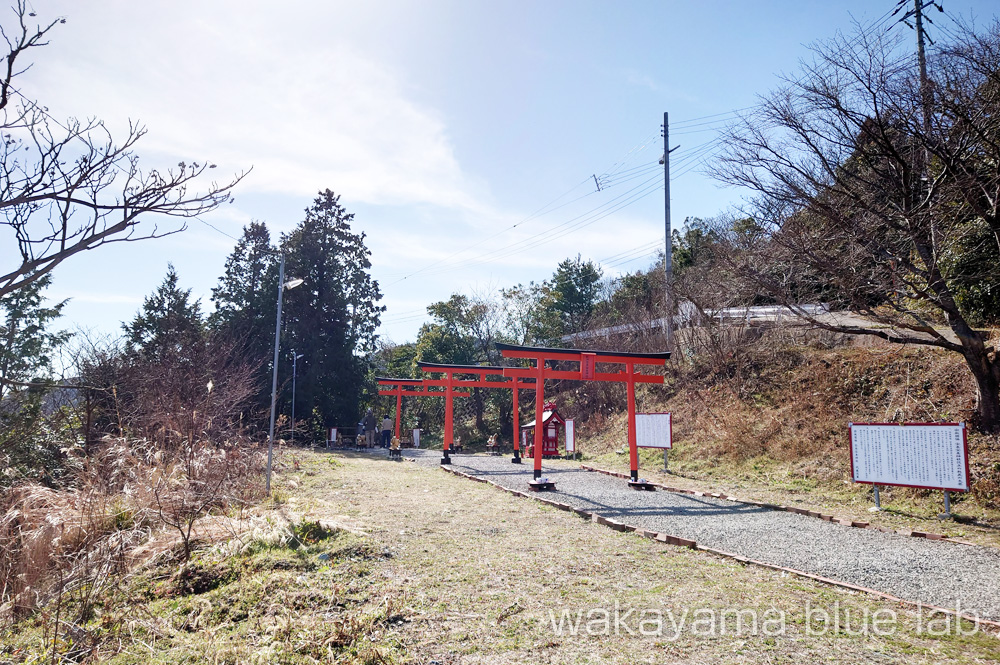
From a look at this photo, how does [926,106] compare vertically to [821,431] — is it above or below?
above

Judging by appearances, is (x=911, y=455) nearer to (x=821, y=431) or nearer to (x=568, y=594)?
(x=821, y=431)

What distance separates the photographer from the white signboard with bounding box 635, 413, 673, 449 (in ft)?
40.5

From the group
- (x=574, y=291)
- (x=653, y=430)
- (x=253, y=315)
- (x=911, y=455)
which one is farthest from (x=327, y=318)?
(x=911, y=455)

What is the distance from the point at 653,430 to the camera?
12750 mm

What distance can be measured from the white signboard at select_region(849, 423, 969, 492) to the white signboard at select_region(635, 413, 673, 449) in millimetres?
4204

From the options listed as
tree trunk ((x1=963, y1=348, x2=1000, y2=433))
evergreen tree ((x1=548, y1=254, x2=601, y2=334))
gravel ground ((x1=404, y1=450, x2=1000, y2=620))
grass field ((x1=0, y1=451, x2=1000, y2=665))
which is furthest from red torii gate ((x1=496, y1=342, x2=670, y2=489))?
evergreen tree ((x1=548, y1=254, x2=601, y2=334))

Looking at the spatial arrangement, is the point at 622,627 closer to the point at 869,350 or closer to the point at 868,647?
the point at 868,647

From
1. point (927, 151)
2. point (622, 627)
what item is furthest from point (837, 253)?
point (622, 627)

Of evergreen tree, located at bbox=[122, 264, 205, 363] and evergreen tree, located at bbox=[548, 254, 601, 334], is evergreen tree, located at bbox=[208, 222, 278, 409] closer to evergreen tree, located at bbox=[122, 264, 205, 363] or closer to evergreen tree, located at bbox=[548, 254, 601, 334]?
evergreen tree, located at bbox=[122, 264, 205, 363]

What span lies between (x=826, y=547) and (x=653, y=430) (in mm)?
6746

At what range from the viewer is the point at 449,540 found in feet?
20.9

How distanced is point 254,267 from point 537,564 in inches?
1174

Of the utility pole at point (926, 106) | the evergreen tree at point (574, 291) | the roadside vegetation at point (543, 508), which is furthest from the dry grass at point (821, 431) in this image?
the evergreen tree at point (574, 291)

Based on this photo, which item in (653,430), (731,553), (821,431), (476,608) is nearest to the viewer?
(476,608)
